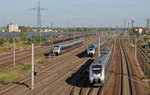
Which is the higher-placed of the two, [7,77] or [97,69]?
[97,69]

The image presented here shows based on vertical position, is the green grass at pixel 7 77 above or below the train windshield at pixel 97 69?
below

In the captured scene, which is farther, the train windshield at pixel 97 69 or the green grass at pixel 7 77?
the green grass at pixel 7 77

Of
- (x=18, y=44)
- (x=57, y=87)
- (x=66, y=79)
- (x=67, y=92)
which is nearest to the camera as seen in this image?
(x=67, y=92)

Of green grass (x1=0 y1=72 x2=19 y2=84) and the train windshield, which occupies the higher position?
the train windshield

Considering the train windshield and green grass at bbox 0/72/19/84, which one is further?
green grass at bbox 0/72/19/84

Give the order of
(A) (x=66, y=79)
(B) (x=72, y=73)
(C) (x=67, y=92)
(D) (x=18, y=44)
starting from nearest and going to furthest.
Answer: (C) (x=67, y=92) → (A) (x=66, y=79) → (B) (x=72, y=73) → (D) (x=18, y=44)

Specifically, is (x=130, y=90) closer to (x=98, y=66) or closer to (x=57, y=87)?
(x=98, y=66)

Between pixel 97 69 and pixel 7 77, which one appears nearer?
pixel 97 69

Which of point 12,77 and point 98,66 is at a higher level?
point 98,66

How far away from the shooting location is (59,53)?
52.4 metres

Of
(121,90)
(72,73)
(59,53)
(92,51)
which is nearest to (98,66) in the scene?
(121,90)

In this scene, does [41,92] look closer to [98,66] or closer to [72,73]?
[98,66]

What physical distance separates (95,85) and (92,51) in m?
26.1

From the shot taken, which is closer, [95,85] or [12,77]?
[95,85]
